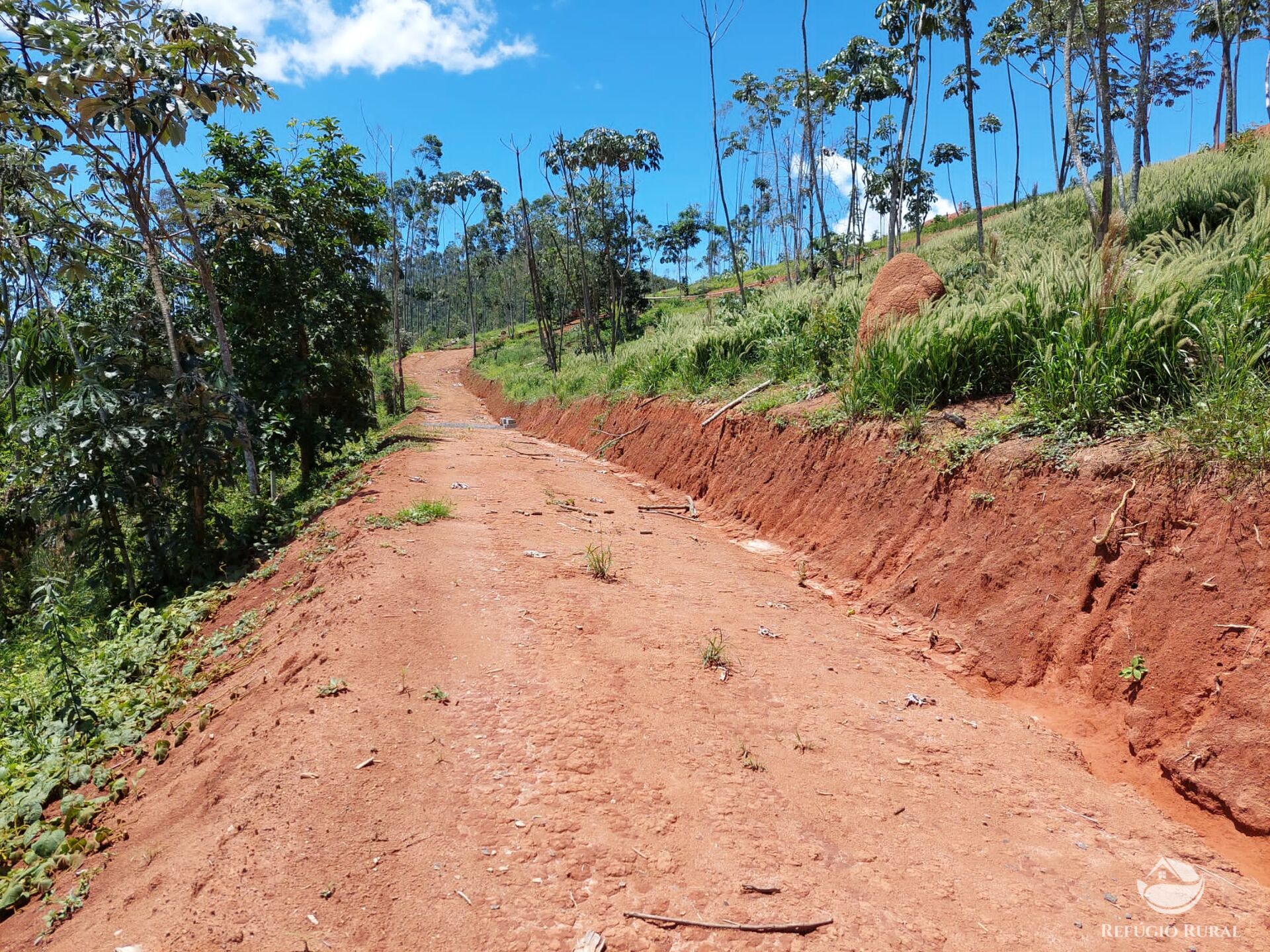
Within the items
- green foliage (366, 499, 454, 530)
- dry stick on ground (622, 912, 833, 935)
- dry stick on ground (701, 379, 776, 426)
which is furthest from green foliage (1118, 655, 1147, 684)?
dry stick on ground (701, 379, 776, 426)

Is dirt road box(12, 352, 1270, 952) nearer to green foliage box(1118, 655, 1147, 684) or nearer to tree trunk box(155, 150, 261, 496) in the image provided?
green foliage box(1118, 655, 1147, 684)

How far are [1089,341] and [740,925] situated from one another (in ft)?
15.6

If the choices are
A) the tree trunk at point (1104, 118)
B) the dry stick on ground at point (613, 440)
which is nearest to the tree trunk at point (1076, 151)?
the tree trunk at point (1104, 118)

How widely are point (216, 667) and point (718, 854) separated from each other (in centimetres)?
414

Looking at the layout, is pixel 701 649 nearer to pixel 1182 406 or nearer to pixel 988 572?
pixel 988 572

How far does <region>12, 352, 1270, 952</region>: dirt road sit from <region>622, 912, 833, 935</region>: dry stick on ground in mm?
25

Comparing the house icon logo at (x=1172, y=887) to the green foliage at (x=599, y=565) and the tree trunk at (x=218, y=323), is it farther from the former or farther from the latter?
the tree trunk at (x=218, y=323)

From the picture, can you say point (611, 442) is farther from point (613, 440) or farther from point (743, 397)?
point (743, 397)

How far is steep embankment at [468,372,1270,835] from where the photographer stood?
313cm

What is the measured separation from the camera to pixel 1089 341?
4.88 meters

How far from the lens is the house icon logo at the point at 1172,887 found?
2.41 meters

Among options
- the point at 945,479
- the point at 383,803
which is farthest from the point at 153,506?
the point at 945,479

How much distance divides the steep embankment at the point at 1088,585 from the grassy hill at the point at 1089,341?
43 cm

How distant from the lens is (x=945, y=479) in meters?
5.43
